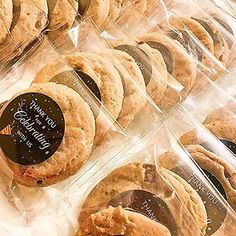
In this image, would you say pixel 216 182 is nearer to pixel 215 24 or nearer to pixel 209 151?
pixel 209 151

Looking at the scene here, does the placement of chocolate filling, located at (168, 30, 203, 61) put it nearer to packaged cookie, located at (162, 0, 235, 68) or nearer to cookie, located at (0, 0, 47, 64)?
packaged cookie, located at (162, 0, 235, 68)

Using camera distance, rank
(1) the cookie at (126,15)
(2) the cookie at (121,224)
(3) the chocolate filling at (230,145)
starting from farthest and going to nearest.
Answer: (1) the cookie at (126,15), (3) the chocolate filling at (230,145), (2) the cookie at (121,224)

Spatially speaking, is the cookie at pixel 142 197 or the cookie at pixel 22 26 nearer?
the cookie at pixel 142 197

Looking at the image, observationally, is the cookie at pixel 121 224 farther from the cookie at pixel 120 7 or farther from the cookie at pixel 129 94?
the cookie at pixel 120 7

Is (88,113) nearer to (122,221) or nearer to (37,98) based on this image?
(37,98)

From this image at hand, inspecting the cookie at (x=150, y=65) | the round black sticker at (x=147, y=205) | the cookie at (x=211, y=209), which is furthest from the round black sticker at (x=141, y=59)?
the round black sticker at (x=147, y=205)

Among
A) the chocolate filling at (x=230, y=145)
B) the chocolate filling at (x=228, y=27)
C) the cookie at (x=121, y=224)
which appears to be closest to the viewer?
the cookie at (x=121, y=224)

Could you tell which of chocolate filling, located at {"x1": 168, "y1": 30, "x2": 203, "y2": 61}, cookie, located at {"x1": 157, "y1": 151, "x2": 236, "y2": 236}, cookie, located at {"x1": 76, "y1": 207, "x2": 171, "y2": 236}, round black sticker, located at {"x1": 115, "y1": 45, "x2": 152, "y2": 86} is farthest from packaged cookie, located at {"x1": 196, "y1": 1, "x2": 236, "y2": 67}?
cookie, located at {"x1": 76, "y1": 207, "x2": 171, "y2": 236}
